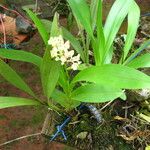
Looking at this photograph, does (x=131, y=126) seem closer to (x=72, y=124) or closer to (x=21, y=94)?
(x=72, y=124)

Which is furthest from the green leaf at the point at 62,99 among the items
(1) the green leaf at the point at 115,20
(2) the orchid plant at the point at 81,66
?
(1) the green leaf at the point at 115,20

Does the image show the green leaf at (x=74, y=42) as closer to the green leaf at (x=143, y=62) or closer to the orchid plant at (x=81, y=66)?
the orchid plant at (x=81, y=66)

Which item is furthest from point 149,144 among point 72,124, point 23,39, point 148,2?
point 148,2

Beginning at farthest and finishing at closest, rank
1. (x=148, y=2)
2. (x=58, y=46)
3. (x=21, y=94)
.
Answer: (x=148, y=2) < (x=21, y=94) < (x=58, y=46)

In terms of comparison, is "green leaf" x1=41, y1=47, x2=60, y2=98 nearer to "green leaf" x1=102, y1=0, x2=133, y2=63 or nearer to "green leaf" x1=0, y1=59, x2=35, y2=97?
"green leaf" x1=0, y1=59, x2=35, y2=97

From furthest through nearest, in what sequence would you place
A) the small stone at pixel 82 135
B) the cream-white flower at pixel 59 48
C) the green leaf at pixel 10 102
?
the small stone at pixel 82 135 < the green leaf at pixel 10 102 < the cream-white flower at pixel 59 48

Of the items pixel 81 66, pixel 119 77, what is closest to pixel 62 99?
pixel 81 66
